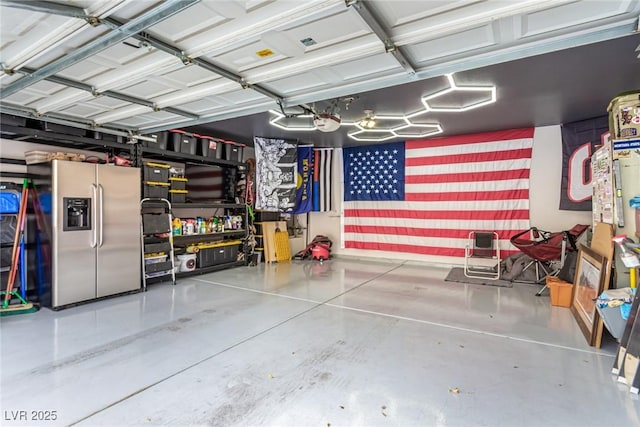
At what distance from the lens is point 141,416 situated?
195 centimetres

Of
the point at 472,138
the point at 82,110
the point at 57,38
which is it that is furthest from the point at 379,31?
the point at 472,138

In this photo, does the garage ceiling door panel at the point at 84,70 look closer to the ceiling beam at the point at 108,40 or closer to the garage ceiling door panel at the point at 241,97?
the ceiling beam at the point at 108,40

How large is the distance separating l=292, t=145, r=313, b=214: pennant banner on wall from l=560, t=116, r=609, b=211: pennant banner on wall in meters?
4.93

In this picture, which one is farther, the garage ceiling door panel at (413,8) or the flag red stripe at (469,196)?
the flag red stripe at (469,196)

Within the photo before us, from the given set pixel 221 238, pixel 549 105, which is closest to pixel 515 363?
pixel 549 105

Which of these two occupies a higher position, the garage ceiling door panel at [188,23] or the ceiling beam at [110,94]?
the garage ceiling door panel at [188,23]

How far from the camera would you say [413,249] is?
7.17 meters

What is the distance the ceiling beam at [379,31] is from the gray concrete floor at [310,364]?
2457 millimetres

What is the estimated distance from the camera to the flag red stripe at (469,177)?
239 inches

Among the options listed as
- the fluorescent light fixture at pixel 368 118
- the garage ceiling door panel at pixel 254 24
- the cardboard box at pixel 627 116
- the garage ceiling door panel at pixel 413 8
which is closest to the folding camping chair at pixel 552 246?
the cardboard box at pixel 627 116

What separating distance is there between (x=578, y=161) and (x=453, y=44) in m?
4.61

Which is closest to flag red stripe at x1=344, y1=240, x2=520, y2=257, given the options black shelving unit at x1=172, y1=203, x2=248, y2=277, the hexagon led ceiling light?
the hexagon led ceiling light

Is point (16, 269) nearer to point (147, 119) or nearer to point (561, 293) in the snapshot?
point (147, 119)

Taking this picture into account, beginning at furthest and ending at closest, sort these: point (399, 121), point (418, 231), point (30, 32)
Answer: point (418, 231) < point (399, 121) < point (30, 32)
